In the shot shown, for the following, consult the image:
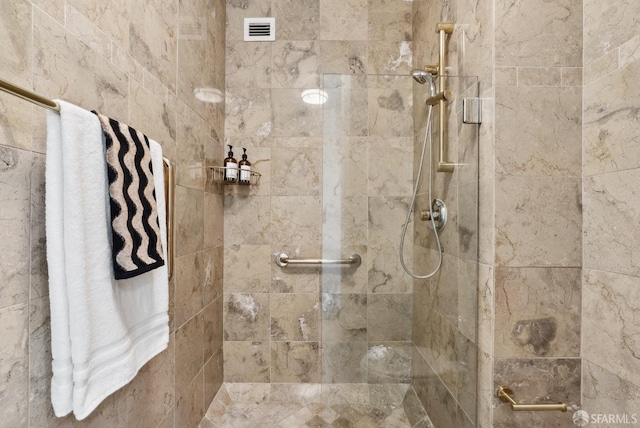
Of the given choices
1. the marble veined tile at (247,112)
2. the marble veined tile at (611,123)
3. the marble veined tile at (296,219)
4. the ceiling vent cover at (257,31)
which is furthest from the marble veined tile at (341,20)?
the marble veined tile at (611,123)

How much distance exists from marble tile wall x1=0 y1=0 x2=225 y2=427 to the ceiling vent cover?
156mm

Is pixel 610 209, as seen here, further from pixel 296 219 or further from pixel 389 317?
pixel 296 219

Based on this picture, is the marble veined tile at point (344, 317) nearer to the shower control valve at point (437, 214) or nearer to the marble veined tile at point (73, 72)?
the shower control valve at point (437, 214)

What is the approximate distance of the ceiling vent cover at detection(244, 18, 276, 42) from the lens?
6.61ft

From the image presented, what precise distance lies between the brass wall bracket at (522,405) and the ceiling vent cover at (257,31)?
2.17 meters

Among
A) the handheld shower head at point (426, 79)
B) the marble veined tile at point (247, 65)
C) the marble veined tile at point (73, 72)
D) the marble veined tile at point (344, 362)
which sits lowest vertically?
the marble veined tile at point (344, 362)

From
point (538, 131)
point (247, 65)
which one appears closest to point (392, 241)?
point (538, 131)

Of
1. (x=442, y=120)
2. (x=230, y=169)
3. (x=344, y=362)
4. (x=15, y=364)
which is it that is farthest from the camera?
(x=230, y=169)

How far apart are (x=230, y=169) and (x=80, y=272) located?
124cm

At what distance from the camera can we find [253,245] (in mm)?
2016

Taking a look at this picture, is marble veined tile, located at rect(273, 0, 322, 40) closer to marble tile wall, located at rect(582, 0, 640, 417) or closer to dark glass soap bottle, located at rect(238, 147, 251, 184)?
dark glass soap bottle, located at rect(238, 147, 251, 184)

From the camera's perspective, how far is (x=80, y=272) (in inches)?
25.5

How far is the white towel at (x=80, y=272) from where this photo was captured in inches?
25.0

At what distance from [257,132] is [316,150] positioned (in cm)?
39
